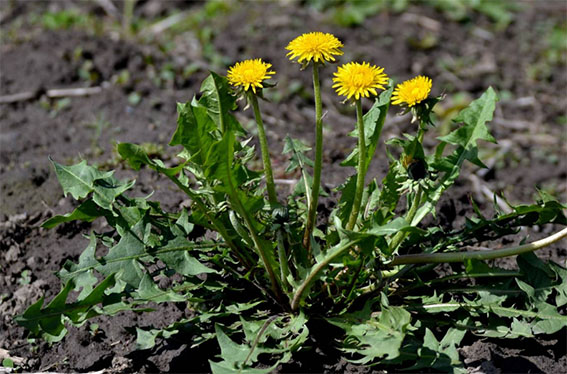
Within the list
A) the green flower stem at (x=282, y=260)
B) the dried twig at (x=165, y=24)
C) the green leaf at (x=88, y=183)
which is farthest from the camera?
the dried twig at (x=165, y=24)

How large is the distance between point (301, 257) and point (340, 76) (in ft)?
2.41

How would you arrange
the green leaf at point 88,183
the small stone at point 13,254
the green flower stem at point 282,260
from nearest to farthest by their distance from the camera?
1. the green flower stem at point 282,260
2. the green leaf at point 88,183
3. the small stone at point 13,254

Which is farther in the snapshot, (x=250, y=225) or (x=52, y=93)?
(x=52, y=93)

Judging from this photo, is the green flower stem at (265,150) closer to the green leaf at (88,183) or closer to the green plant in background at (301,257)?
the green plant in background at (301,257)

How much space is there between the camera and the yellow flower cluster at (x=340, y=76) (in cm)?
244

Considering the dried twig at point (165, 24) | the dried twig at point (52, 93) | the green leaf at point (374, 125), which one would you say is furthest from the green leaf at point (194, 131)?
the dried twig at point (165, 24)

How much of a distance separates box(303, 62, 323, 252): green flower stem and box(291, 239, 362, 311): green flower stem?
0.84ft

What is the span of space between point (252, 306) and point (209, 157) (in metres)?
0.66

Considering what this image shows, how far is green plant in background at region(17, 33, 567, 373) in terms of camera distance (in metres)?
2.46

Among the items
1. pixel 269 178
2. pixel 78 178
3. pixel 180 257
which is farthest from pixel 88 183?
pixel 269 178

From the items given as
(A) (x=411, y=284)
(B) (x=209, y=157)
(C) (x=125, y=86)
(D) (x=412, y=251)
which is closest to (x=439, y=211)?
(D) (x=412, y=251)

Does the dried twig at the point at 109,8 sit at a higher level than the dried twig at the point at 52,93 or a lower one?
higher

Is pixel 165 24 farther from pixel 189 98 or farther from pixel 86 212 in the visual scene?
pixel 86 212

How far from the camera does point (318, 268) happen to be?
2.43 meters
